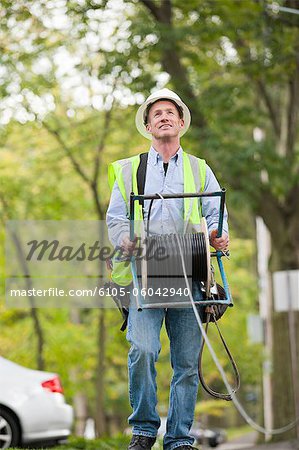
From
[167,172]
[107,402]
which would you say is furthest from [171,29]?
[107,402]

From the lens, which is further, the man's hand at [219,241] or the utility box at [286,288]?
the utility box at [286,288]

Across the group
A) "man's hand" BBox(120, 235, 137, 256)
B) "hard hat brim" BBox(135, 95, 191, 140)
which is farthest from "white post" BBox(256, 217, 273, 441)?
"man's hand" BBox(120, 235, 137, 256)

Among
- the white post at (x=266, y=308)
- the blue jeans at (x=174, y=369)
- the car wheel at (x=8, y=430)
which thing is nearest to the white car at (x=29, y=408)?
the car wheel at (x=8, y=430)

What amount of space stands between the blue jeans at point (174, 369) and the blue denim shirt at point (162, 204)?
1.64 ft

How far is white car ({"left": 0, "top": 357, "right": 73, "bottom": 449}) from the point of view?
1095 centimetres

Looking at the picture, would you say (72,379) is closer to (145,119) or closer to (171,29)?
(171,29)

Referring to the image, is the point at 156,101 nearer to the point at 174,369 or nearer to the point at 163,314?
the point at 163,314

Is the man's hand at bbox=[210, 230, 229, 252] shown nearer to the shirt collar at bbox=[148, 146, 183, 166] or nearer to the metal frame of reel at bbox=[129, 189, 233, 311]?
the metal frame of reel at bbox=[129, 189, 233, 311]

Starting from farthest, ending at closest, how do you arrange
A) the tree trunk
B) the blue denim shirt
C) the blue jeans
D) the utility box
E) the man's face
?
the tree trunk → the utility box → the man's face → the blue denim shirt → the blue jeans

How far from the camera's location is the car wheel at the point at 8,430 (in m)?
10.9

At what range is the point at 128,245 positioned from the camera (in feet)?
19.9

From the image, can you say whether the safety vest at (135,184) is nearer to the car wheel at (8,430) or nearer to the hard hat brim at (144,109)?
the hard hat brim at (144,109)

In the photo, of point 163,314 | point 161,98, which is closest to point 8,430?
point 163,314

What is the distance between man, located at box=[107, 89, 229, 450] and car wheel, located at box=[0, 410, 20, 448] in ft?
16.0
